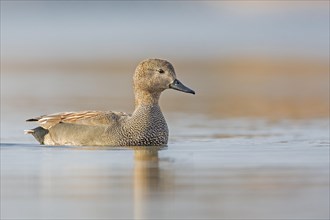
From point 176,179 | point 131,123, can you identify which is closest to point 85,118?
point 131,123

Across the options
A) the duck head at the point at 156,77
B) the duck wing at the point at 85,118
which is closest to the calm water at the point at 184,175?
the duck wing at the point at 85,118

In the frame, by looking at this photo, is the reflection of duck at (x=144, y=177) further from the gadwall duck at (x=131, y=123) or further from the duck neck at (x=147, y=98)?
the duck neck at (x=147, y=98)

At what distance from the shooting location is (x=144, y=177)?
34.4 ft

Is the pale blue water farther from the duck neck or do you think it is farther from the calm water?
the duck neck

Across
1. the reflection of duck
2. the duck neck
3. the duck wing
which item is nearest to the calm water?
the reflection of duck

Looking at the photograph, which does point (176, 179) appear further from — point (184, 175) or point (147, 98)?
point (147, 98)

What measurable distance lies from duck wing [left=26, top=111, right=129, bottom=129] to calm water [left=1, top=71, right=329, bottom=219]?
340 millimetres

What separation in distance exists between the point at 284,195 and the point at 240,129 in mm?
5422

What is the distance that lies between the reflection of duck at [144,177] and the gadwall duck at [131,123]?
9.1 inches

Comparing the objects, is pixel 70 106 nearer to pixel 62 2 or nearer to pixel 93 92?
pixel 93 92

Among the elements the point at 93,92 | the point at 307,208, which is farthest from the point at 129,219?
the point at 93,92

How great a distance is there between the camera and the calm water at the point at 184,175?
29.5 ft

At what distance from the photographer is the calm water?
9.00 metres

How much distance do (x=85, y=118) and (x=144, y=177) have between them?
8.64 feet
